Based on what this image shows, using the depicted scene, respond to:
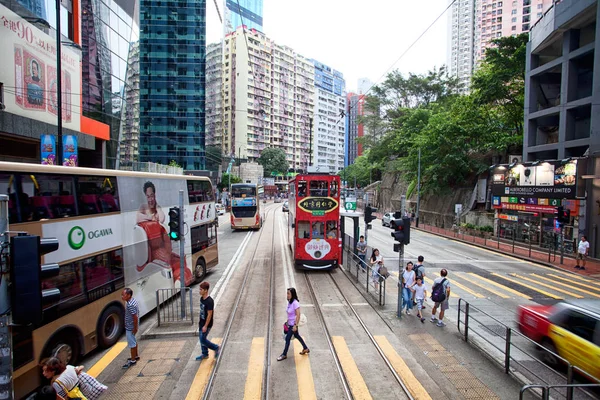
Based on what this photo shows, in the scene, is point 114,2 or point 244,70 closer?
point 114,2

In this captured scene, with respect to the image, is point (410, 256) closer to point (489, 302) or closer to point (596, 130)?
point (489, 302)

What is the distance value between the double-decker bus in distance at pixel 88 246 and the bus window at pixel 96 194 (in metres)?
0.02

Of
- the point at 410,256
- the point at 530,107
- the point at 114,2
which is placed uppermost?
the point at 114,2

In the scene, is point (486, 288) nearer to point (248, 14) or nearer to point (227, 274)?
point (227, 274)

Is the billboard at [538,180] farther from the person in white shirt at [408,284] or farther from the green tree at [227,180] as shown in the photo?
the green tree at [227,180]

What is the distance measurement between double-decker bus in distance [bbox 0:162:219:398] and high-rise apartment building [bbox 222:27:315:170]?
3125 inches

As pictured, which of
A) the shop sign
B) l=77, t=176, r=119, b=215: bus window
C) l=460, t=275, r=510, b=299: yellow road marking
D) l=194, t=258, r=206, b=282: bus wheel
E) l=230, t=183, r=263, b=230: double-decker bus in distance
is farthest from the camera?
l=230, t=183, r=263, b=230: double-decker bus in distance

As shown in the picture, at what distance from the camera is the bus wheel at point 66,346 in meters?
6.91

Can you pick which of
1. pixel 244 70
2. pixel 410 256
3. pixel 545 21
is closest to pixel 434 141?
pixel 545 21

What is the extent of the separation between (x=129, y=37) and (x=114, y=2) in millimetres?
3705

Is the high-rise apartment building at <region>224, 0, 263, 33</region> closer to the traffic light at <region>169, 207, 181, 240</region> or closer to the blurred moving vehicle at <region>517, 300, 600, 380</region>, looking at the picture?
the traffic light at <region>169, 207, 181, 240</region>

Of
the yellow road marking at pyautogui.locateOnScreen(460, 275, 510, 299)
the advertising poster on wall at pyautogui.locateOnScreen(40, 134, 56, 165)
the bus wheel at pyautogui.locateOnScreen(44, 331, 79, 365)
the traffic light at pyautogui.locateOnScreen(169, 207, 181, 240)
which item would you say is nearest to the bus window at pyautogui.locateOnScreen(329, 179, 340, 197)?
the yellow road marking at pyautogui.locateOnScreen(460, 275, 510, 299)

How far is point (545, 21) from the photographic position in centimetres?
2694

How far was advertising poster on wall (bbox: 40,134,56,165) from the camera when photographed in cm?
1841
